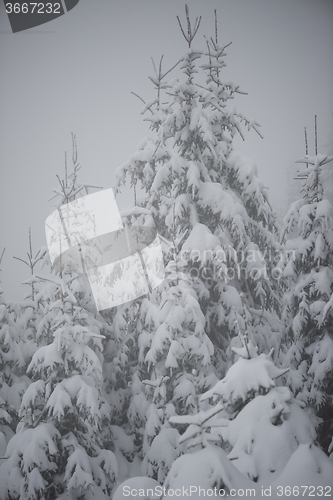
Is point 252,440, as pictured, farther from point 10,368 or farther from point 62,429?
point 10,368

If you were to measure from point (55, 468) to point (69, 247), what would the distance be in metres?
6.29

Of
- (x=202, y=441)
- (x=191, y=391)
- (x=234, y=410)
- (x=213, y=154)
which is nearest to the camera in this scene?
(x=202, y=441)

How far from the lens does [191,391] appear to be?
29.1ft

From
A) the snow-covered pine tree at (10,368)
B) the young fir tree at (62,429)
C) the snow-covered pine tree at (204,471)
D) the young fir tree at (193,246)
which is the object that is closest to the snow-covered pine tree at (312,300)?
the young fir tree at (193,246)

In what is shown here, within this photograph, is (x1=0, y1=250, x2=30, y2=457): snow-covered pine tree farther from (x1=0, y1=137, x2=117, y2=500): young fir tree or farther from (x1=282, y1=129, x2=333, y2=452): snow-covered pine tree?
(x1=282, y1=129, x2=333, y2=452): snow-covered pine tree

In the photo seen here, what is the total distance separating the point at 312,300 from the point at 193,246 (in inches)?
135

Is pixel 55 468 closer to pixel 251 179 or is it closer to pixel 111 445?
pixel 111 445

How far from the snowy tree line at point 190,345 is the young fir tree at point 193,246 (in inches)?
1.9

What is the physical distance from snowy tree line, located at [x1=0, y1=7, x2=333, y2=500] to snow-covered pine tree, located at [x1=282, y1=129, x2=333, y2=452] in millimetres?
34

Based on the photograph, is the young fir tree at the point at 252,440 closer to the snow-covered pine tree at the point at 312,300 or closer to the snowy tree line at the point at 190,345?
the snowy tree line at the point at 190,345

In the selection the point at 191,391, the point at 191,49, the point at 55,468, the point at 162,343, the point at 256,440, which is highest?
the point at 191,49

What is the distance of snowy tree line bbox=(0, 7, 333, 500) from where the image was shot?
505 cm

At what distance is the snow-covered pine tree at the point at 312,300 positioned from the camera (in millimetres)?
8070

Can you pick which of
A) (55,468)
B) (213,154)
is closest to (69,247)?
(213,154)
